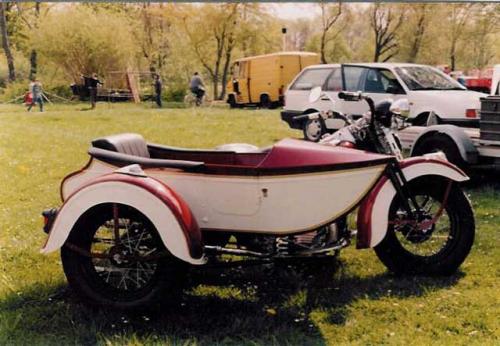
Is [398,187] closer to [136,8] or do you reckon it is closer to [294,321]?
[294,321]

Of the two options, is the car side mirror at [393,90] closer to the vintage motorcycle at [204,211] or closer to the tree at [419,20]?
the tree at [419,20]

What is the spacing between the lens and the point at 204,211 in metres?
2.33

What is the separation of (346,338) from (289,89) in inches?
237

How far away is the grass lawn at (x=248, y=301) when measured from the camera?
7.08 feet

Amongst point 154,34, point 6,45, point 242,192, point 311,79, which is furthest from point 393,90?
point 6,45

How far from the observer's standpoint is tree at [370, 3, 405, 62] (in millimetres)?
3069

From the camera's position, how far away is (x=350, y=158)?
2256 mm

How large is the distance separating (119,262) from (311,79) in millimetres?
5595

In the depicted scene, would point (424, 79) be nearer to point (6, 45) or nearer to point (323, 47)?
point (323, 47)

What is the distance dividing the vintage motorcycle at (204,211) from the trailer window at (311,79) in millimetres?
4684

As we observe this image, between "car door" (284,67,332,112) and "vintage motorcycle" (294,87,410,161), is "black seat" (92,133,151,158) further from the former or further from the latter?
"car door" (284,67,332,112)

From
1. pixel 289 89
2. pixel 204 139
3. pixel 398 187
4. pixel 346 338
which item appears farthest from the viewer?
pixel 289 89

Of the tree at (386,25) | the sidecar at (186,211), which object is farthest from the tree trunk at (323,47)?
the sidecar at (186,211)

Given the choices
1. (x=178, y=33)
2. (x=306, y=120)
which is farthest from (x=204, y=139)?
(x=306, y=120)
